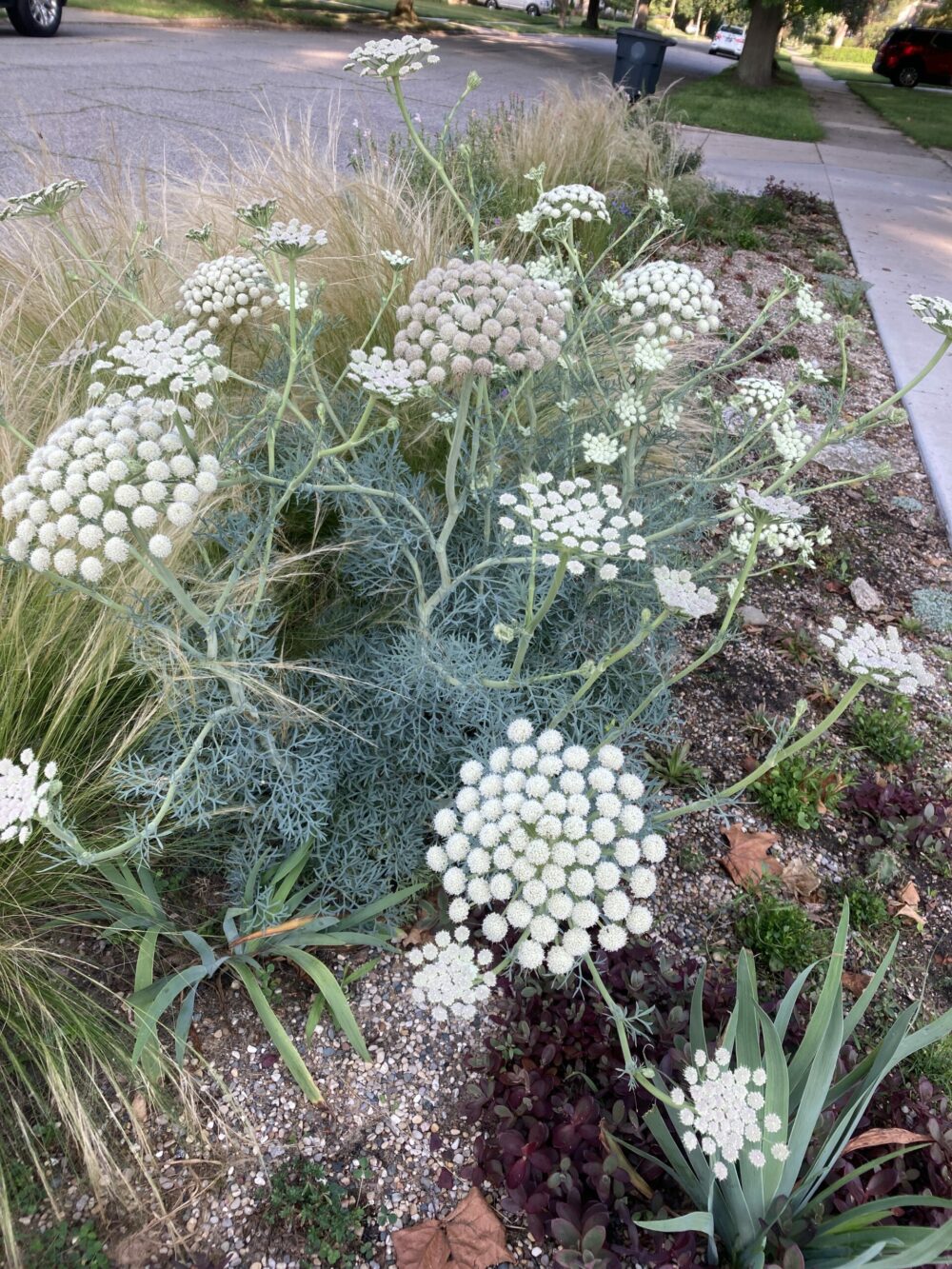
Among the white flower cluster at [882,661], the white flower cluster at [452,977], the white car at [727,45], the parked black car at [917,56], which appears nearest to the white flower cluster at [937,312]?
the white flower cluster at [882,661]

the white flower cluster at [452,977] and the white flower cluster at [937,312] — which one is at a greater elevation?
the white flower cluster at [937,312]

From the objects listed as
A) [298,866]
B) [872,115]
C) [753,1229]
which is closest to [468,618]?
[298,866]

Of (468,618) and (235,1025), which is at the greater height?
(468,618)

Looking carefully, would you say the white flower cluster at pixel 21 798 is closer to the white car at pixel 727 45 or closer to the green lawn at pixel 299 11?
the green lawn at pixel 299 11

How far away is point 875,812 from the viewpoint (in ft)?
9.18

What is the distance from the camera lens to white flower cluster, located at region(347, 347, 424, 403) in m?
1.87

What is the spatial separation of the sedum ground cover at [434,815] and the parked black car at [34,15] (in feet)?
50.6

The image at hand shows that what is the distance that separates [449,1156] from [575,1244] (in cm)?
39

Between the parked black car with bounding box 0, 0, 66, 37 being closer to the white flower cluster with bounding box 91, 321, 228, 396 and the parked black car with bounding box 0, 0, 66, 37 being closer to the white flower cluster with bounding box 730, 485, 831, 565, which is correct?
the white flower cluster with bounding box 91, 321, 228, 396

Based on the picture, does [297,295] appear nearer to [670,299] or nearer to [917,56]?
[670,299]

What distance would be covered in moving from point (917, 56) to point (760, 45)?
60.8 ft

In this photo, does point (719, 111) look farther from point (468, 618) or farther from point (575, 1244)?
point (575, 1244)

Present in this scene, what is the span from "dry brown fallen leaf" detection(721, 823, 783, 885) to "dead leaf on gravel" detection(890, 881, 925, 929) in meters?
0.37

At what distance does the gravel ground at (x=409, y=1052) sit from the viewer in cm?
177
